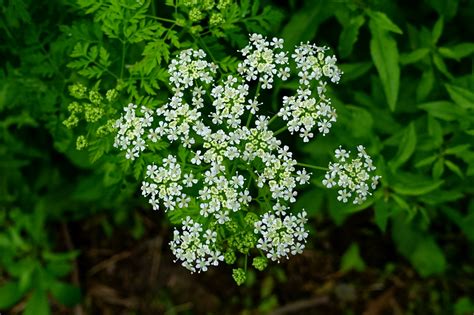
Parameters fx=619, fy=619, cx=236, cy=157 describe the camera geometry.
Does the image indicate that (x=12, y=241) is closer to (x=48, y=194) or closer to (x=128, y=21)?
(x=48, y=194)

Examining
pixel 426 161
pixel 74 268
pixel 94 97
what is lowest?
pixel 74 268

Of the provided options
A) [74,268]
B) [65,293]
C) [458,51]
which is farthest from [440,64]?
[74,268]

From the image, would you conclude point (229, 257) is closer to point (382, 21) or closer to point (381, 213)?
point (381, 213)

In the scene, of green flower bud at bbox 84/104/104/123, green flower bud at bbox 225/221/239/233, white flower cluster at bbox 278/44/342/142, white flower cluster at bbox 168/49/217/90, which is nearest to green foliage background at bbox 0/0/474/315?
green flower bud at bbox 84/104/104/123

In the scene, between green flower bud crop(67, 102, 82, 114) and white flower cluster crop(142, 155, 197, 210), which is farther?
green flower bud crop(67, 102, 82, 114)

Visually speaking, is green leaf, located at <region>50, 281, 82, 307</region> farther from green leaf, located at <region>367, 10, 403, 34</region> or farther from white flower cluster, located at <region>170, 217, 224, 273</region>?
green leaf, located at <region>367, 10, 403, 34</region>

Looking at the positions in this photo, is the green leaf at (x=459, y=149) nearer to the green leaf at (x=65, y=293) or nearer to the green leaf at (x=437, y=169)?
the green leaf at (x=437, y=169)
